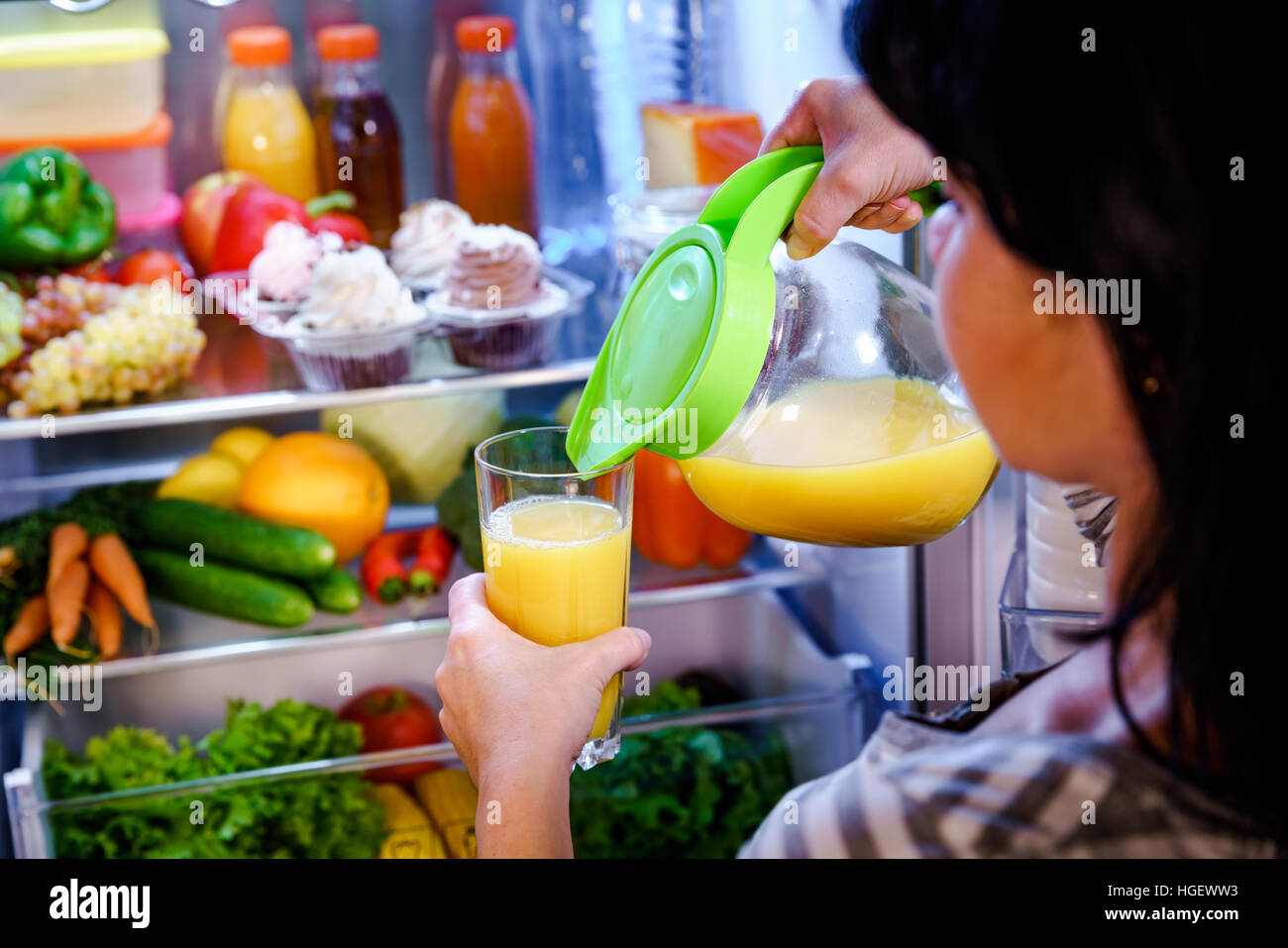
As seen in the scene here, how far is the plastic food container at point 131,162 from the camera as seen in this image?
1563 millimetres

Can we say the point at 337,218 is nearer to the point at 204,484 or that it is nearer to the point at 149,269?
the point at 149,269

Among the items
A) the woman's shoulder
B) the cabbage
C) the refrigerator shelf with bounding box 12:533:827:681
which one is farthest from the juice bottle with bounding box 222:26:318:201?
the woman's shoulder

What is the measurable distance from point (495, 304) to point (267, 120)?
0.51 metres

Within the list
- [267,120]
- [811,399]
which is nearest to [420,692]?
[267,120]

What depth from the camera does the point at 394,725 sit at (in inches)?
61.2

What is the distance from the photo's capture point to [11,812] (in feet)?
4.34

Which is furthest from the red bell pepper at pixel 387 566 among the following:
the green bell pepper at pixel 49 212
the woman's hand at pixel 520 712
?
the woman's hand at pixel 520 712

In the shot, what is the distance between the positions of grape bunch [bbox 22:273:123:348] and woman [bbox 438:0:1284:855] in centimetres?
108

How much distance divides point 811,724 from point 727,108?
0.81 metres

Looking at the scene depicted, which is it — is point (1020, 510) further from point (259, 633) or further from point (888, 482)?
point (259, 633)

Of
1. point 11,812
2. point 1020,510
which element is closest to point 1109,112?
point 1020,510

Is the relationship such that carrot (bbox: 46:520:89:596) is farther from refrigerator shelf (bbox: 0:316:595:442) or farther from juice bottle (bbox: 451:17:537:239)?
juice bottle (bbox: 451:17:537:239)

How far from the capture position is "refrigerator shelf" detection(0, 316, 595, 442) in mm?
1308
